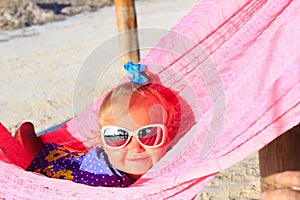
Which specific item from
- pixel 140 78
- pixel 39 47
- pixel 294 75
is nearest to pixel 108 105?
pixel 140 78

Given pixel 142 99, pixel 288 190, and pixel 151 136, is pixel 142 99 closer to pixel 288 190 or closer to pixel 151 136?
pixel 151 136

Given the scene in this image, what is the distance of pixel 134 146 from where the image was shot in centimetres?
165

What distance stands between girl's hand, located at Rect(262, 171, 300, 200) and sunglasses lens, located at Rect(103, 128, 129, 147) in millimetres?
562

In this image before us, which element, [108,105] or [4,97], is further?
[4,97]

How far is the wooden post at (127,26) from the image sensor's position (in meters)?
3.62

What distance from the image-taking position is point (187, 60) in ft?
6.97

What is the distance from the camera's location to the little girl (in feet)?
5.38

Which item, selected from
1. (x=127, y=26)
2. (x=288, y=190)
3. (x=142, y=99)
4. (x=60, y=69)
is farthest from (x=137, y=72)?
(x=60, y=69)

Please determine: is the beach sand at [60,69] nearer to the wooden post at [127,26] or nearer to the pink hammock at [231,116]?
the wooden post at [127,26]

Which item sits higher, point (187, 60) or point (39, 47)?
point (187, 60)

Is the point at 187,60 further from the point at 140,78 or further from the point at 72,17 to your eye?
the point at 72,17

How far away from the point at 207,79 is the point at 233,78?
0.42 meters

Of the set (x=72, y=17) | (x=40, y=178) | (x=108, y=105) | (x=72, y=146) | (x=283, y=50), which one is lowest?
(x=72, y=17)

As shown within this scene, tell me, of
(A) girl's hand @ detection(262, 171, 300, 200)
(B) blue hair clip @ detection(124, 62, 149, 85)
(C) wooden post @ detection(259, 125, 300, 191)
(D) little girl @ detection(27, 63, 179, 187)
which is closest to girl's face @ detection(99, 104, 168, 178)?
(D) little girl @ detection(27, 63, 179, 187)
